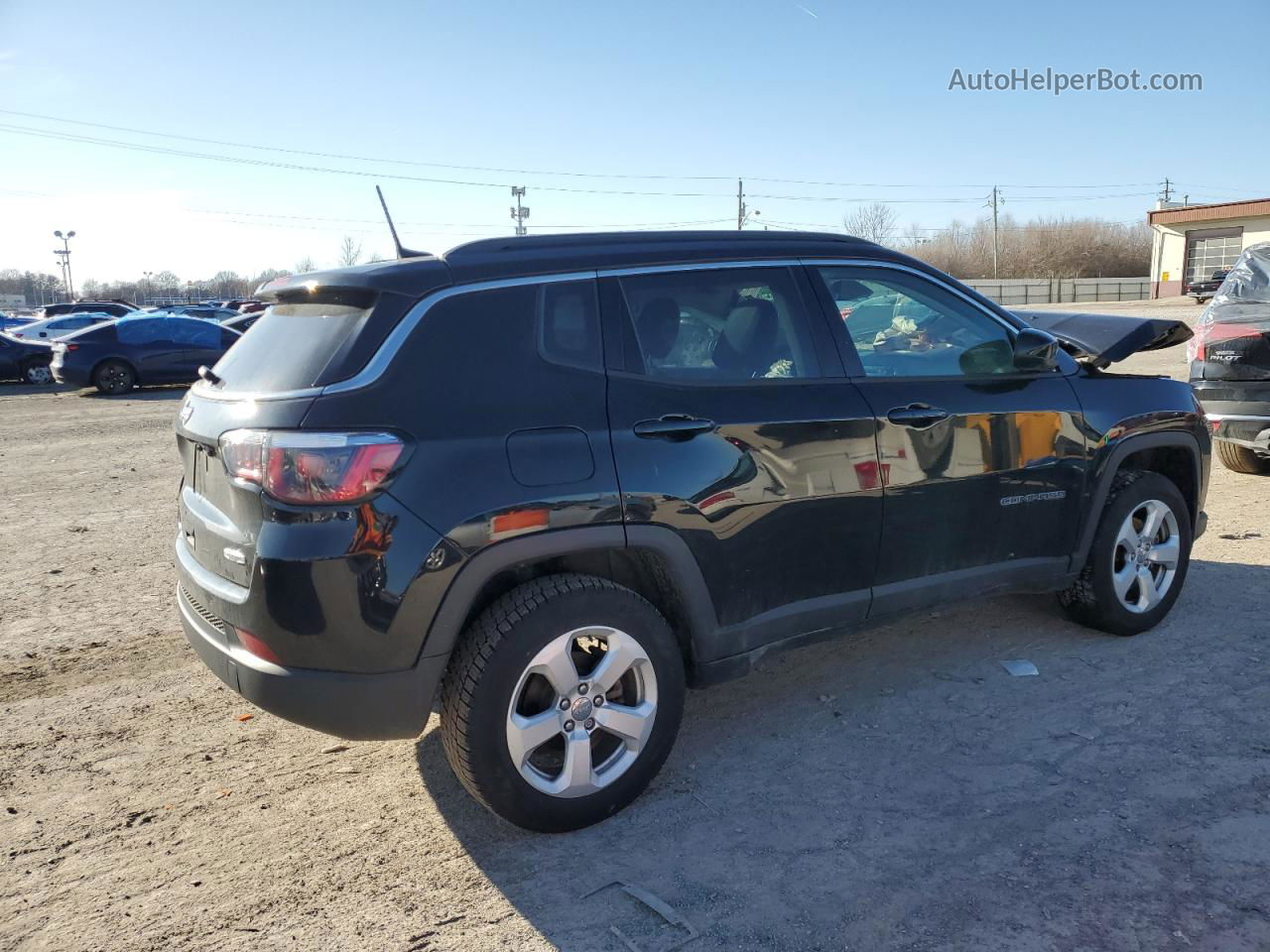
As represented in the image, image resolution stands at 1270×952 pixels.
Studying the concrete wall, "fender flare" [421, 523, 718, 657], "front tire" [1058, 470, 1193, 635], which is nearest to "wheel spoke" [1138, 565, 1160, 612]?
"front tire" [1058, 470, 1193, 635]

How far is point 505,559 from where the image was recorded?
2.97 metres

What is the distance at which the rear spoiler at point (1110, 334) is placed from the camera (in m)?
4.50

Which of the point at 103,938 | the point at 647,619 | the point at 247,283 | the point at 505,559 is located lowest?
the point at 103,938

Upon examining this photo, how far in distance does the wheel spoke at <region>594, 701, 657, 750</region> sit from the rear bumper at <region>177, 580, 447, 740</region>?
58 cm

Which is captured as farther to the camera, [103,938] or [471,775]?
[471,775]

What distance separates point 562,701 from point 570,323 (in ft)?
4.11

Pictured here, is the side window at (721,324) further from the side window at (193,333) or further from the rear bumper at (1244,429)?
the side window at (193,333)

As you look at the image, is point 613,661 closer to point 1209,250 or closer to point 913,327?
point 913,327

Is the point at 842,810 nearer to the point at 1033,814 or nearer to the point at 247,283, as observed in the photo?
the point at 1033,814

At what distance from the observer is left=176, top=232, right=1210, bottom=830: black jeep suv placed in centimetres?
286

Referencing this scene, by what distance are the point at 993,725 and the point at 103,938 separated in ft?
10.4

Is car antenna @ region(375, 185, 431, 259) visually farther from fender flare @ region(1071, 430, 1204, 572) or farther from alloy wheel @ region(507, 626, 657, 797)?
fender flare @ region(1071, 430, 1204, 572)

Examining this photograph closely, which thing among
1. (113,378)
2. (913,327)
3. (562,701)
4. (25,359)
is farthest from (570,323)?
(25,359)

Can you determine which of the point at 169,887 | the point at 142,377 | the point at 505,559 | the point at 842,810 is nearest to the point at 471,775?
the point at 505,559
